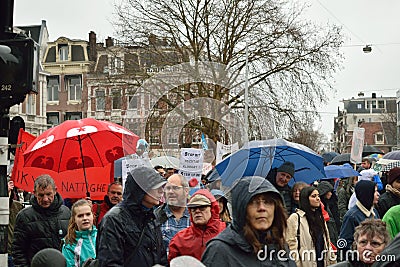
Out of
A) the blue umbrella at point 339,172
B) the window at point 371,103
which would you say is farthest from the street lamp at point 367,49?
the window at point 371,103

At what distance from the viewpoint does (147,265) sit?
5.66 metres

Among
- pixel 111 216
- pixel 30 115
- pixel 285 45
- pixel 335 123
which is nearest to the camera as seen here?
pixel 111 216

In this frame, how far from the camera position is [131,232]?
5.64m

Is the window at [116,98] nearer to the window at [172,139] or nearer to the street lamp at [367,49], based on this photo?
the street lamp at [367,49]

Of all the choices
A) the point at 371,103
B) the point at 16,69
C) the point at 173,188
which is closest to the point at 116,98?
the point at 173,188

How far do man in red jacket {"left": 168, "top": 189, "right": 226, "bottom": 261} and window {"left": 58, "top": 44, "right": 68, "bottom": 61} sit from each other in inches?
2156

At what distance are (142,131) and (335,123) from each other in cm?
15167

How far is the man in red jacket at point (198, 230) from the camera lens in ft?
20.0

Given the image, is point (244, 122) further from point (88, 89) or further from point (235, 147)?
point (88, 89)

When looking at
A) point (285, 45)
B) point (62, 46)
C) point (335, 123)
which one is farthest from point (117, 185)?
point (335, 123)

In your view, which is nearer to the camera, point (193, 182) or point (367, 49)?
point (193, 182)

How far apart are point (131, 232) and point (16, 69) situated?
1.46 metres

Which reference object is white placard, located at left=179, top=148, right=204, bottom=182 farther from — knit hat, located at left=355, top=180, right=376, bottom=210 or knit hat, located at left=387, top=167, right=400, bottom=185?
knit hat, located at left=387, top=167, right=400, bottom=185

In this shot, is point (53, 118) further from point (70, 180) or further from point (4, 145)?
point (4, 145)
